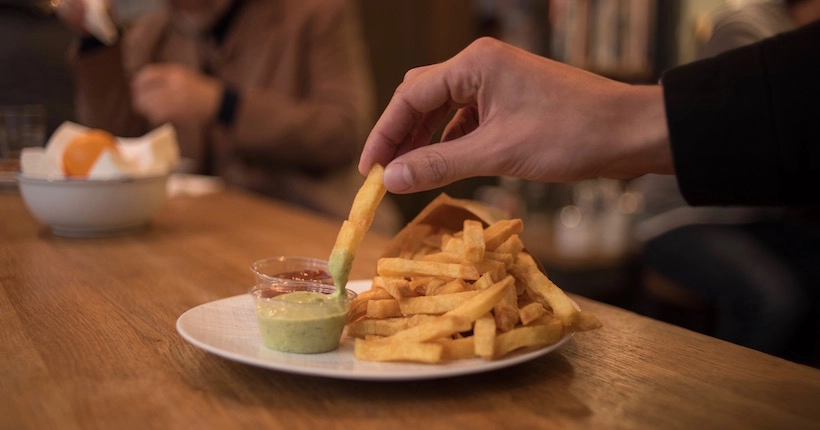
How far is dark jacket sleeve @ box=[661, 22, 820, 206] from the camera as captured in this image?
0.93 m

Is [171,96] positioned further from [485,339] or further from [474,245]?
[485,339]

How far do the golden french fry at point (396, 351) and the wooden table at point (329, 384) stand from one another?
0.12 ft

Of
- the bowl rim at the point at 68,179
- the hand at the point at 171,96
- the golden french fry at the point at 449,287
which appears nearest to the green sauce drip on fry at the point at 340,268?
the golden french fry at the point at 449,287

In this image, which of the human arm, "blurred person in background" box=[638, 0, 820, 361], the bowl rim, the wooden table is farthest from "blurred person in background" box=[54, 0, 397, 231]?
the wooden table

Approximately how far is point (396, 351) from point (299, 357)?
0.12 m

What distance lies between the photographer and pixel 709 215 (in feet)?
8.83

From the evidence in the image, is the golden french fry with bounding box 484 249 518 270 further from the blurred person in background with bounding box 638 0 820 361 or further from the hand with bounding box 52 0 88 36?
the hand with bounding box 52 0 88 36

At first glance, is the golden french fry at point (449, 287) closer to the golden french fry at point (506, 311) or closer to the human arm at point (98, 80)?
the golden french fry at point (506, 311)

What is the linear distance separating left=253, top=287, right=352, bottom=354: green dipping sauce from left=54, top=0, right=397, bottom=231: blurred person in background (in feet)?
7.33

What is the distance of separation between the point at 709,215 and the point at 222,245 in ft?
5.78

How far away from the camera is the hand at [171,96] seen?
9.62 feet

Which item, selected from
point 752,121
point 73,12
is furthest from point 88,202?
point 752,121

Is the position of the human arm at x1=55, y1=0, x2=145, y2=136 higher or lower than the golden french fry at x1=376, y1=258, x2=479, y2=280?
higher

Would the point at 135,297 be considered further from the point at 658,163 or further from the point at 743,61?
the point at 743,61
